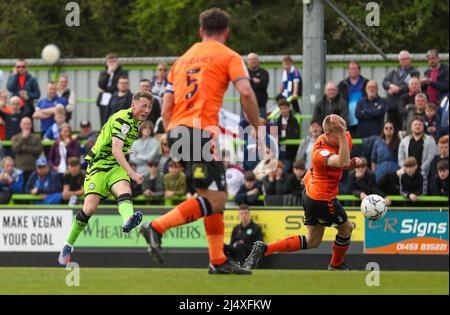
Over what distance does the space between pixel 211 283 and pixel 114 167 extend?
1.82 meters

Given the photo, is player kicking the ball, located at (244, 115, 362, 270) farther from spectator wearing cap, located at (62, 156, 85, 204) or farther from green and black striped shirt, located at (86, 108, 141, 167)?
spectator wearing cap, located at (62, 156, 85, 204)

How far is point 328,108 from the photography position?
18.2m

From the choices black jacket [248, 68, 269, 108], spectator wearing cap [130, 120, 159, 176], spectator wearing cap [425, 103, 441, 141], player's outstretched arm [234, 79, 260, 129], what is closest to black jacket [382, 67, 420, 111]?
spectator wearing cap [425, 103, 441, 141]

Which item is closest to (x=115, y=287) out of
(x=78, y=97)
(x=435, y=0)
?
(x=435, y=0)

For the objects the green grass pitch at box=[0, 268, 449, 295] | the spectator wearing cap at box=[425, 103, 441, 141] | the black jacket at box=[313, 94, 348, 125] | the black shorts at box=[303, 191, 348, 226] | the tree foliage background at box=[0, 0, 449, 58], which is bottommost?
the green grass pitch at box=[0, 268, 449, 295]

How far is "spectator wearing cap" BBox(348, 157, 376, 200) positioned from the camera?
61.5 feet

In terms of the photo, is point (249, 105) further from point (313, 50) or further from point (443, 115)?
point (443, 115)

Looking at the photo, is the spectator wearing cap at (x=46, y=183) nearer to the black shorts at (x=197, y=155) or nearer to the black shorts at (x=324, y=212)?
the black shorts at (x=324, y=212)

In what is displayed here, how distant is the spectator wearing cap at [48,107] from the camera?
77.4 feet

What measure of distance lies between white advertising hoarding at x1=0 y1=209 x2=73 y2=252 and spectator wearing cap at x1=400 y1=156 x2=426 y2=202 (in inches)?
234

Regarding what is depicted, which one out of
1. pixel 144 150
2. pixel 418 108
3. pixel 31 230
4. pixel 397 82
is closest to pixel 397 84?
pixel 397 82

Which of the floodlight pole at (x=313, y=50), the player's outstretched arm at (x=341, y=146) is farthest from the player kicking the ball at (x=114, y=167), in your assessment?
the floodlight pole at (x=313, y=50)

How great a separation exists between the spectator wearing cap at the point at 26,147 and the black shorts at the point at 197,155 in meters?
11.2

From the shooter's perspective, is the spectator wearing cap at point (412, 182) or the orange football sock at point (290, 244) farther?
the spectator wearing cap at point (412, 182)
